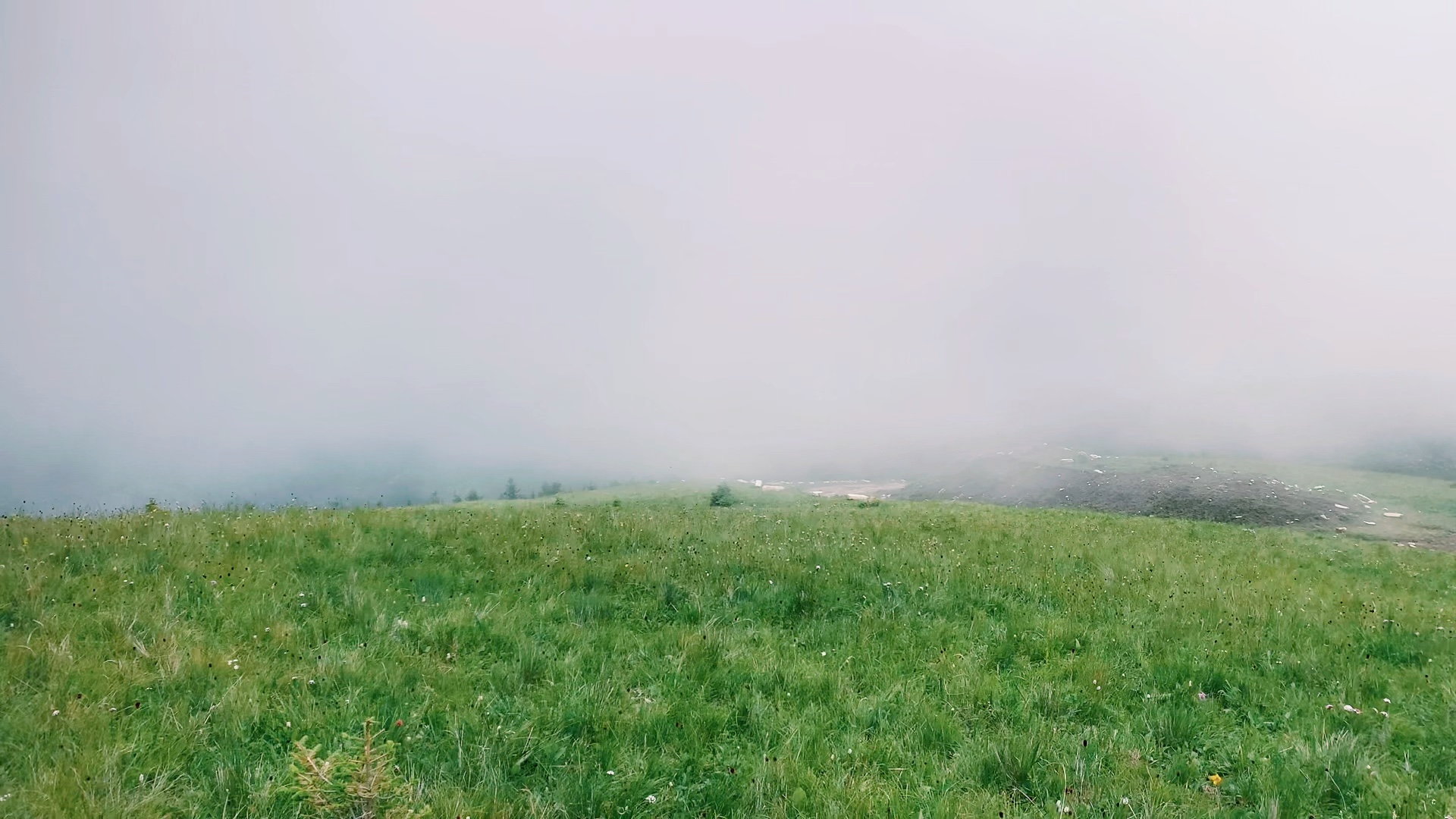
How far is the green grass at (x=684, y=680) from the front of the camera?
465 centimetres

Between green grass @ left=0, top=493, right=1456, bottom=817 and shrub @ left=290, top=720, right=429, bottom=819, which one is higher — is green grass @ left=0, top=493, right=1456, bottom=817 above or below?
below

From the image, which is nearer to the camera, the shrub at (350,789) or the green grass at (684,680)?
the shrub at (350,789)

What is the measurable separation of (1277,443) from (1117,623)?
85628mm

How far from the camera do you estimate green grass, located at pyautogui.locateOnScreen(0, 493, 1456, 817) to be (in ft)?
15.3

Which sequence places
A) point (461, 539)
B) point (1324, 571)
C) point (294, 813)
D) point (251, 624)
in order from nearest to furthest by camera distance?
1. point (294, 813)
2. point (251, 624)
3. point (461, 539)
4. point (1324, 571)

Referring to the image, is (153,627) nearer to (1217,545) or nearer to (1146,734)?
(1146,734)

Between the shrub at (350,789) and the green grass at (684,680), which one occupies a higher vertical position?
the shrub at (350,789)

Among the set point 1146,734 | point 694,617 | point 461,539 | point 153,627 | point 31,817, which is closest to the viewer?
point 31,817

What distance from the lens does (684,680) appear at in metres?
6.46

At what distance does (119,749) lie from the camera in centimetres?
440

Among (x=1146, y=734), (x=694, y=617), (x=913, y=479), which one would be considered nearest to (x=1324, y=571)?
(x=1146, y=734)

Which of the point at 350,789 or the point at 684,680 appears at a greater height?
Result: the point at 350,789

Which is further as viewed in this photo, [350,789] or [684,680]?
[684,680]

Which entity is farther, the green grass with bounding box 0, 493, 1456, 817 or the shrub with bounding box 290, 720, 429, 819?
the green grass with bounding box 0, 493, 1456, 817
